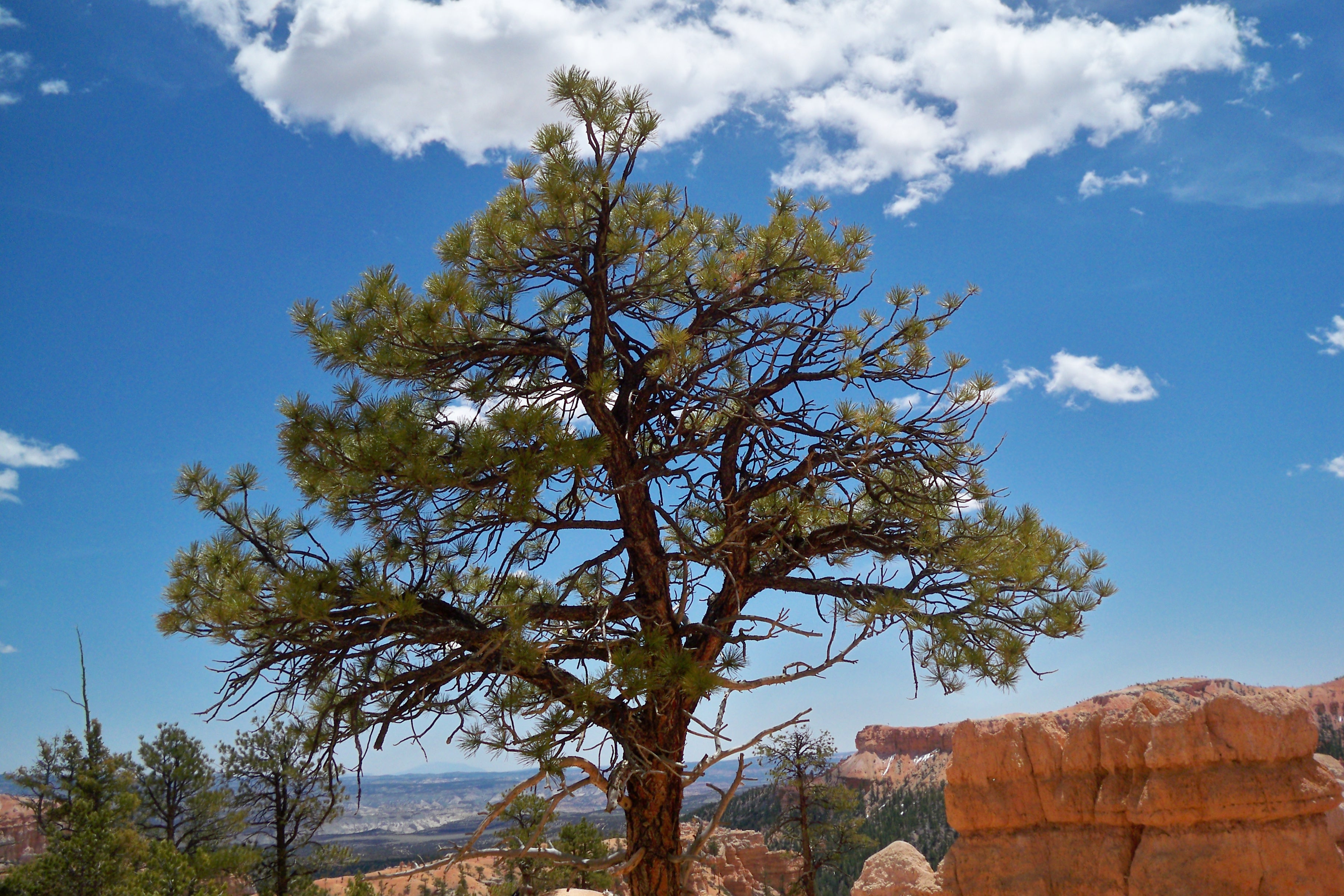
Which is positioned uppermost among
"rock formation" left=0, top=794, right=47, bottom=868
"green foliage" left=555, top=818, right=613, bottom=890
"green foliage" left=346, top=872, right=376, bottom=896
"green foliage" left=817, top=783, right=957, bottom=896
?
"green foliage" left=346, top=872, right=376, bottom=896

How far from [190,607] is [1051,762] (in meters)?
11.6

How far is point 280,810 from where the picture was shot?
40.6ft

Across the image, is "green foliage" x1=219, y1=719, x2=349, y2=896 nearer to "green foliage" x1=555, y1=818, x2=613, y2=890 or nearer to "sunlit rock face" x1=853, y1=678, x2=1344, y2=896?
"green foliage" x1=555, y1=818, x2=613, y2=890

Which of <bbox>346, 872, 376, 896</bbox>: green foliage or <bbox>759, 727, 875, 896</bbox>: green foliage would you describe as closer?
<bbox>346, 872, 376, 896</bbox>: green foliage

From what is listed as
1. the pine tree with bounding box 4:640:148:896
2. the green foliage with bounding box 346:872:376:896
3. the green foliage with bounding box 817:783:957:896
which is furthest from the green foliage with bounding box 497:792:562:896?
the green foliage with bounding box 817:783:957:896

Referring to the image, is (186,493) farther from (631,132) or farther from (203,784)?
(203,784)

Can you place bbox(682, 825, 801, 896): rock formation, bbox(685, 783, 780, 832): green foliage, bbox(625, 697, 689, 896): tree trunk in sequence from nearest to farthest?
bbox(625, 697, 689, 896): tree trunk
bbox(682, 825, 801, 896): rock formation
bbox(685, 783, 780, 832): green foliage

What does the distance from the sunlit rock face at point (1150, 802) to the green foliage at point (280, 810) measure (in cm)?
933

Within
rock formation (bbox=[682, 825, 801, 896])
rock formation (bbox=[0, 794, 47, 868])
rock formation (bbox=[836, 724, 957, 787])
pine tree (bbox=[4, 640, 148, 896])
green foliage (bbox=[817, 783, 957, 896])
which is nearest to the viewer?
pine tree (bbox=[4, 640, 148, 896])

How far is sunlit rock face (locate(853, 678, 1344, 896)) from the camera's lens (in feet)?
32.9

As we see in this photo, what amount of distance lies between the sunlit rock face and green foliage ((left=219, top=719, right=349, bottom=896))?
9327 millimetres

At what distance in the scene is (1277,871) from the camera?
9836 millimetres

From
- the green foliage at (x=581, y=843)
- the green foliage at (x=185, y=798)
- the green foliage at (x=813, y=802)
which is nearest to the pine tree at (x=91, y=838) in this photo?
the green foliage at (x=185, y=798)

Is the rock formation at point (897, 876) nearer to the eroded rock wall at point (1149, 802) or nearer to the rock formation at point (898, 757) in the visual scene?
the eroded rock wall at point (1149, 802)
